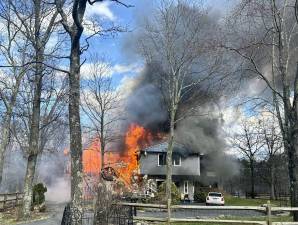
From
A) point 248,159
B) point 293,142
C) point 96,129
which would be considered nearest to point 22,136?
point 96,129

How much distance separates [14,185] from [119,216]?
60.8 m

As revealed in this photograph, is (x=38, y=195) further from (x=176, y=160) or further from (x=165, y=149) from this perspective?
(x=176, y=160)

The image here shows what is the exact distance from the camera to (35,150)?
24312 mm

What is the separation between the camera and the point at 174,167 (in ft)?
180

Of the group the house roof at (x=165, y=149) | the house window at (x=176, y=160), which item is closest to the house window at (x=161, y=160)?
the house roof at (x=165, y=149)

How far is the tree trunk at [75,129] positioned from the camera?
12.2 metres

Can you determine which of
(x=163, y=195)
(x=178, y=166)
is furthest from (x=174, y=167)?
(x=163, y=195)

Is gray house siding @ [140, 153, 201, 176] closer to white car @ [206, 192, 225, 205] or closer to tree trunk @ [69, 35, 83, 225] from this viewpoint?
white car @ [206, 192, 225, 205]

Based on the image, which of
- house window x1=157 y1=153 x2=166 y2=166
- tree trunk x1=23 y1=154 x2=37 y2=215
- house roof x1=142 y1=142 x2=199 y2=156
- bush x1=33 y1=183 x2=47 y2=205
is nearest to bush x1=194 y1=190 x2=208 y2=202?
house roof x1=142 y1=142 x2=199 y2=156

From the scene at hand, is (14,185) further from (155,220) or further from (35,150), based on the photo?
(155,220)

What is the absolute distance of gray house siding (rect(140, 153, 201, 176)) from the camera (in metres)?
53.9

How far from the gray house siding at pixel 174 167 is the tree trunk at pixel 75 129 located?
40578 mm

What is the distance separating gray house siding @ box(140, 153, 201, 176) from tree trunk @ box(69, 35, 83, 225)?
4058cm

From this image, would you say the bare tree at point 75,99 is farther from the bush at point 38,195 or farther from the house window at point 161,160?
the house window at point 161,160
